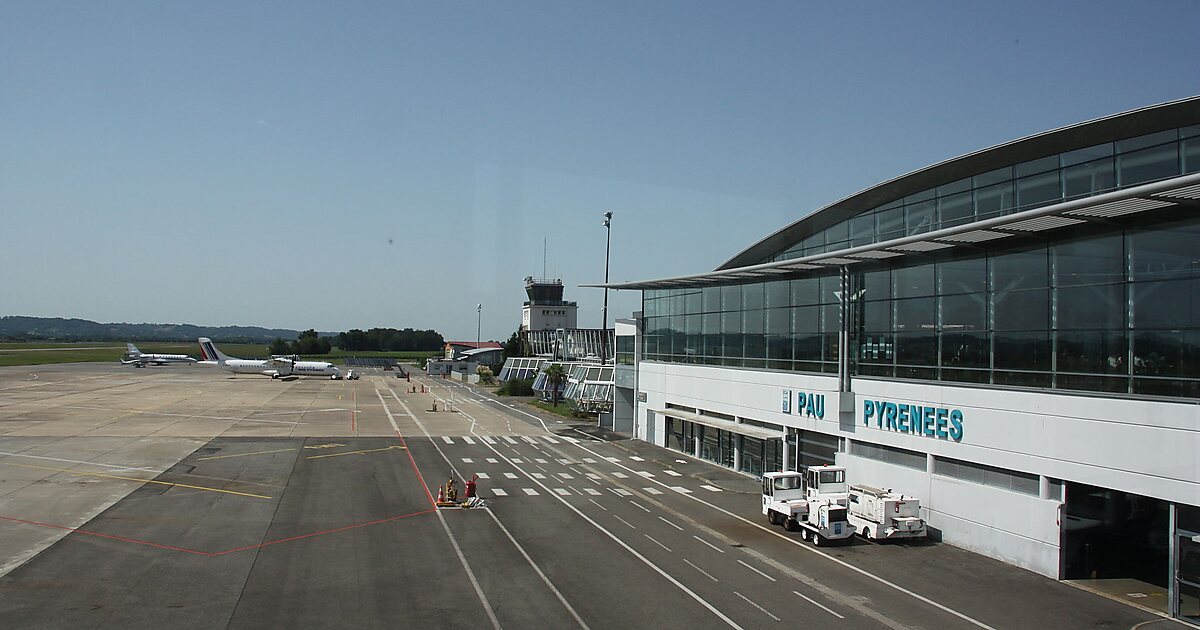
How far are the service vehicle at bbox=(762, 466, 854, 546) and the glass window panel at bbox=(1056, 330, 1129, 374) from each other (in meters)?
8.70

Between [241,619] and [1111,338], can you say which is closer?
[241,619]

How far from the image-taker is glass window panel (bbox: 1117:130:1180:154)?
25.1m

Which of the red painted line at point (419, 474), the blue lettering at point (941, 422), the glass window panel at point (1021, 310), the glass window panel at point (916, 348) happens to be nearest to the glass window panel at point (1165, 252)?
the glass window panel at point (1021, 310)

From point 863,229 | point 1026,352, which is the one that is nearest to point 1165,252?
point 1026,352

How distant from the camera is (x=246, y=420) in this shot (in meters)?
65.7

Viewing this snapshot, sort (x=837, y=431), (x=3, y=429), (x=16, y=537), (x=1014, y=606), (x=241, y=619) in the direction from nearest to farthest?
(x=241, y=619)
(x=1014, y=606)
(x=16, y=537)
(x=837, y=431)
(x=3, y=429)

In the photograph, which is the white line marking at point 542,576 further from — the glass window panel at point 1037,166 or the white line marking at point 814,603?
the glass window panel at point 1037,166

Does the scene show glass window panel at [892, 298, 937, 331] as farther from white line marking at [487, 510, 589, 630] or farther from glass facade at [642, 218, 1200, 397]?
white line marking at [487, 510, 589, 630]

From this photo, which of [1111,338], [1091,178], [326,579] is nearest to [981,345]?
[1111,338]

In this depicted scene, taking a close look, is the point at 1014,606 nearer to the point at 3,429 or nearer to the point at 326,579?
the point at 326,579

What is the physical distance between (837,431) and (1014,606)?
14.1 m

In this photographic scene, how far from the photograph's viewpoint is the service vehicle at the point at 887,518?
27781 millimetres

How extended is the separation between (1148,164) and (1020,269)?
16.3ft

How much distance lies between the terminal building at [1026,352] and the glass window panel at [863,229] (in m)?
0.12
